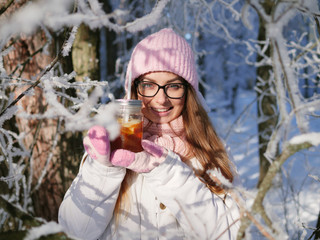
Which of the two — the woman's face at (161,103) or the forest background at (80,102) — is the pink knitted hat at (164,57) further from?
the forest background at (80,102)

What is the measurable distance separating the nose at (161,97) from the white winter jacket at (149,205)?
440 millimetres

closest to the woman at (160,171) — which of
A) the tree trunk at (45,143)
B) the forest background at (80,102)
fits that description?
the forest background at (80,102)

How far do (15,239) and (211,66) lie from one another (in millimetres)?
18251

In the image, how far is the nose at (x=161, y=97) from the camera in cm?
164

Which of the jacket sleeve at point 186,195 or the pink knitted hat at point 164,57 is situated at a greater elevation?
the pink knitted hat at point 164,57

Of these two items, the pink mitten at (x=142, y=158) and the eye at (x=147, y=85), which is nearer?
the pink mitten at (x=142, y=158)

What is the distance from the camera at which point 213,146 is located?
1.86m

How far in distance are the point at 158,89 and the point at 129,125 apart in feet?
2.08

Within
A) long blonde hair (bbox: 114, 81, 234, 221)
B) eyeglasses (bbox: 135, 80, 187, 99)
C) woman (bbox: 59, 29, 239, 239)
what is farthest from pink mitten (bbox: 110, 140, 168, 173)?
eyeglasses (bbox: 135, 80, 187, 99)

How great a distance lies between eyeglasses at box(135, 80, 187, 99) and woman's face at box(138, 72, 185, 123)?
18 millimetres

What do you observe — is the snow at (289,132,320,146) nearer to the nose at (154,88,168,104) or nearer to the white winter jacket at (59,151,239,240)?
the white winter jacket at (59,151,239,240)

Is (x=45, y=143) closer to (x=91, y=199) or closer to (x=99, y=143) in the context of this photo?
(x=91, y=199)

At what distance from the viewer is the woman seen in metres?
1.25

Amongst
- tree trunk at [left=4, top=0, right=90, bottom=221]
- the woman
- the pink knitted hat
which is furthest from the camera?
tree trunk at [left=4, top=0, right=90, bottom=221]
